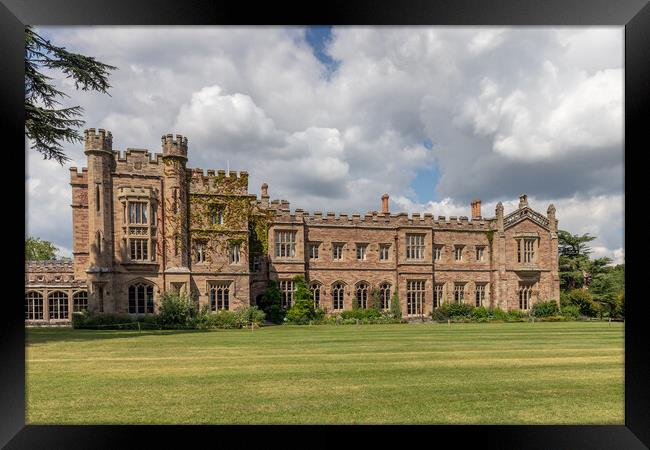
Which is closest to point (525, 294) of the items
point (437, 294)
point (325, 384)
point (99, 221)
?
point (437, 294)

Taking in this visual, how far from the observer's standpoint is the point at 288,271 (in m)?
25.8

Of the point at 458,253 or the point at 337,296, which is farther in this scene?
the point at 458,253

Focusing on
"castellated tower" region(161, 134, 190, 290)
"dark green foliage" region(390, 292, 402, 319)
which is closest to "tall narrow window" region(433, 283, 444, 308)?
"dark green foliage" region(390, 292, 402, 319)

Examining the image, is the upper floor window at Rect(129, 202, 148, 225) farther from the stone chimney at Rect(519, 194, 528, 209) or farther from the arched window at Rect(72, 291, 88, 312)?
the stone chimney at Rect(519, 194, 528, 209)

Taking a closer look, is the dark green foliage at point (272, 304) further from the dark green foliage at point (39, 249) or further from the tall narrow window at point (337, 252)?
the dark green foliage at point (39, 249)

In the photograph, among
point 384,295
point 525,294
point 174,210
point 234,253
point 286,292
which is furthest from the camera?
point 525,294

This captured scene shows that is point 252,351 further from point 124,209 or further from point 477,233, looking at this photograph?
point 477,233

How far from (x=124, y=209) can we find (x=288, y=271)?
30.5 ft

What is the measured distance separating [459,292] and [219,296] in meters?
15.6

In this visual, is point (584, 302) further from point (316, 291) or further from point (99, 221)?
point (99, 221)

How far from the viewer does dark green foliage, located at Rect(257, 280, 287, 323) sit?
2447cm

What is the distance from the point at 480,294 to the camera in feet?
98.1

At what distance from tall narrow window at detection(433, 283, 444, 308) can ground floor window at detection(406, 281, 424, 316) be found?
1.01 meters

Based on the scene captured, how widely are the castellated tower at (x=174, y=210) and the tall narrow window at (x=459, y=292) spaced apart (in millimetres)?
17031
